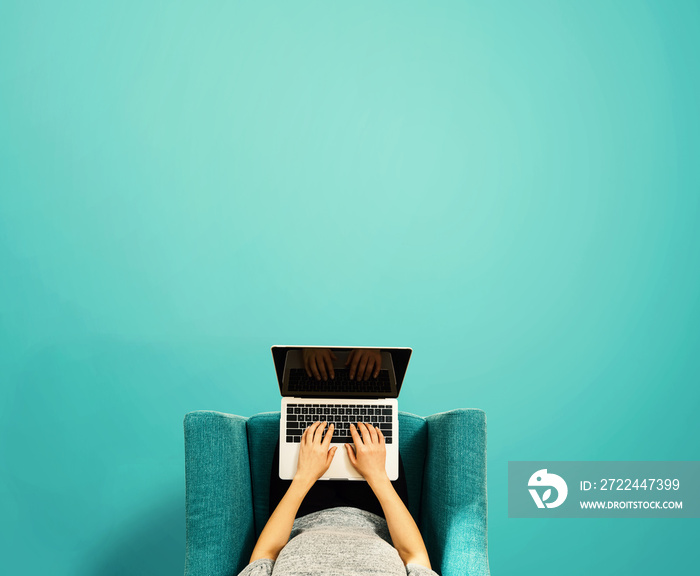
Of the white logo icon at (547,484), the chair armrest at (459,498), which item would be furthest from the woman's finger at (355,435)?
the white logo icon at (547,484)

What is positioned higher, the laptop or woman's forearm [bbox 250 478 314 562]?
the laptop

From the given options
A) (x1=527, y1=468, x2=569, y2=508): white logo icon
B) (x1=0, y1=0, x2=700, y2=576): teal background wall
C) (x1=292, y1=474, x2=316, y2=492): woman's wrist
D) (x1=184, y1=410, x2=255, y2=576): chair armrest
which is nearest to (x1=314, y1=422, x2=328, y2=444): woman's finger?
(x1=292, y1=474, x2=316, y2=492): woman's wrist

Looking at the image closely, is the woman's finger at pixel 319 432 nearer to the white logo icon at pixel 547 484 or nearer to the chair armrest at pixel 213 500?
the chair armrest at pixel 213 500

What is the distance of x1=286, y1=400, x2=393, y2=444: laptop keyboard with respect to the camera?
1.61 meters

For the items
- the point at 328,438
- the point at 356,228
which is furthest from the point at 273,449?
the point at 356,228

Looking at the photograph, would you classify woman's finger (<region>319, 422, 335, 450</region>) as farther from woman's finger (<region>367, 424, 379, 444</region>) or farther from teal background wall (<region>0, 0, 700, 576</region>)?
teal background wall (<region>0, 0, 700, 576</region>)

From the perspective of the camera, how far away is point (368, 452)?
1542 mm

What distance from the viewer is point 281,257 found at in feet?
7.08

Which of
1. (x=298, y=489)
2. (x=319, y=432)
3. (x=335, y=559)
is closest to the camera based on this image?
(x=335, y=559)

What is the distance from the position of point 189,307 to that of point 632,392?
1.76 m

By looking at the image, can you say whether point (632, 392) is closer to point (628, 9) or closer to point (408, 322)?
point (408, 322)

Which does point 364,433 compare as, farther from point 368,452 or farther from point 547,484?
point 547,484

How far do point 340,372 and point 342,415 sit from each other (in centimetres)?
12

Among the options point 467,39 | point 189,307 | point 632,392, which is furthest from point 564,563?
point 467,39
